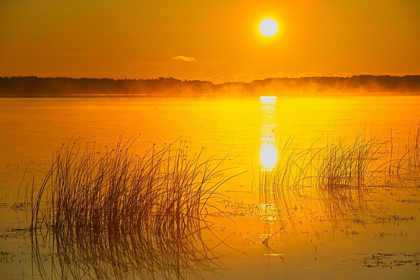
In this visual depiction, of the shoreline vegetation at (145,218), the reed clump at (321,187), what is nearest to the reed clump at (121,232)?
the shoreline vegetation at (145,218)

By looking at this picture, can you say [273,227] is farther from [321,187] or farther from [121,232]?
[321,187]

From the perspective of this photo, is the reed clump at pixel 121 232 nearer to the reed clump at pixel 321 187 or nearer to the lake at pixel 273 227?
the lake at pixel 273 227

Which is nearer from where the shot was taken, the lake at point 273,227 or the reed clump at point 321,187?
the lake at point 273,227

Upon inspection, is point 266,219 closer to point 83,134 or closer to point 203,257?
point 203,257

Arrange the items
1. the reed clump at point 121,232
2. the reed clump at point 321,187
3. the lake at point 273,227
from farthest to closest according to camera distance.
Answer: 1. the reed clump at point 321,187
2. the reed clump at point 121,232
3. the lake at point 273,227

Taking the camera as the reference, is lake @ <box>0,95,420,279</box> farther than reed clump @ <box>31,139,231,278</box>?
No

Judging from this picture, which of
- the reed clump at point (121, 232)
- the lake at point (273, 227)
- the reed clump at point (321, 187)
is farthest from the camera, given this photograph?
the reed clump at point (321, 187)

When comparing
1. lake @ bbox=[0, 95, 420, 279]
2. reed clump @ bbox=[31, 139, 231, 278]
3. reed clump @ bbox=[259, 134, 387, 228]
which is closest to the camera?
lake @ bbox=[0, 95, 420, 279]

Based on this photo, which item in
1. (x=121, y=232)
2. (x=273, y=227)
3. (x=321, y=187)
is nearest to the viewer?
(x=121, y=232)

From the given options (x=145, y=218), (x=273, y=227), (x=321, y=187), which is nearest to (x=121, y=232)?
(x=145, y=218)

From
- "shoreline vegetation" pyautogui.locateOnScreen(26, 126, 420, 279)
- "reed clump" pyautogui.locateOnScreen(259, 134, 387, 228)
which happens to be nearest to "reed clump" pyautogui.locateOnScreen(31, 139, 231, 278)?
"shoreline vegetation" pyautogui.locateOnScreen(26, 126, 420, 279)

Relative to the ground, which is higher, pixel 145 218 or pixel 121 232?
pixel 145 218

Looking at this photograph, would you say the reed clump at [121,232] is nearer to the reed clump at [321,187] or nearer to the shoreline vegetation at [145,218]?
the shoreline vegetation at [145,218]

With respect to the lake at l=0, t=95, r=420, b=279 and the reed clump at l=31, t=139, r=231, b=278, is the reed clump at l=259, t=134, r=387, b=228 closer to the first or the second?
the lake at l=0, t=95, r=420, b=279
